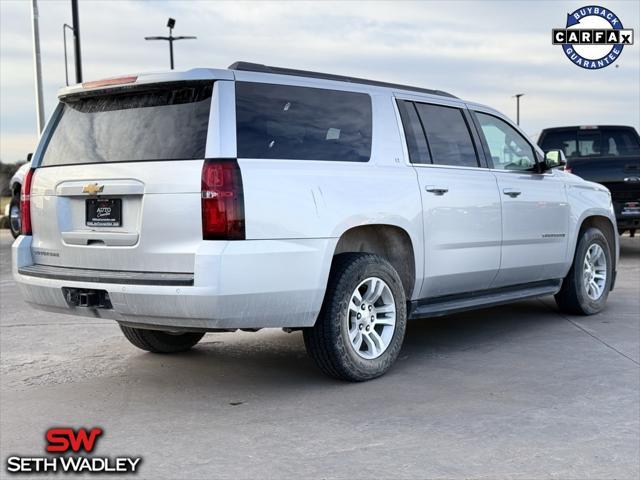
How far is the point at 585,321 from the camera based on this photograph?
7.53m

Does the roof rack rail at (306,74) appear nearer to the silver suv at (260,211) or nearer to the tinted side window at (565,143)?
the silver suv at (260,211)

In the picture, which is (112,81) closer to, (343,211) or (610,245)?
(343,211)

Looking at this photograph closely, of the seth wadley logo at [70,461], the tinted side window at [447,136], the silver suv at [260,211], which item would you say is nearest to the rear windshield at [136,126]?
the silver suv at [260,211]

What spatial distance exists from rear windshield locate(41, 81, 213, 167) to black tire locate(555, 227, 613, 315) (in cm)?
427

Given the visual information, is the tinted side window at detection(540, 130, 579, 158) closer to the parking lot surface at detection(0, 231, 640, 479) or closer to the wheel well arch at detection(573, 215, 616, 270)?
the wheel well arch at detection(573, 215, 616, 270)

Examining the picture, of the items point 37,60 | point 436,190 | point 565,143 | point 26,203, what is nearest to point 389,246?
point 436,190

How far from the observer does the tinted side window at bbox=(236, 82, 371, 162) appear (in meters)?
4.86

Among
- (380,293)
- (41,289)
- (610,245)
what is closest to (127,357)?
(41,289)

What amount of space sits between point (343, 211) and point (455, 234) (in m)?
1.27

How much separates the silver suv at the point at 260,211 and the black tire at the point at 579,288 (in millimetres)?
1484

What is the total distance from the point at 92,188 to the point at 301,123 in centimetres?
132

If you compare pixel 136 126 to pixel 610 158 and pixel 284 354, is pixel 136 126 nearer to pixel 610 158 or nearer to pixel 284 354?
pixel 284 354

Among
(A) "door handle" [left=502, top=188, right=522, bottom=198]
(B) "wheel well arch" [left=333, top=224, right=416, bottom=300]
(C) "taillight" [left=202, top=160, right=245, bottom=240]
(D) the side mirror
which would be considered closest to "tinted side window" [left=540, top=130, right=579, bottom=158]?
(D) the side mirror

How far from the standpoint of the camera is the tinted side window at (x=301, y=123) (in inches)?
191
